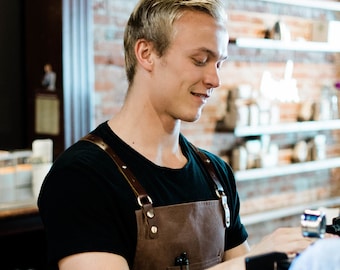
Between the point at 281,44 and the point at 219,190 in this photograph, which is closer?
the point at 219,190

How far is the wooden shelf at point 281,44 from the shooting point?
430 centimetres

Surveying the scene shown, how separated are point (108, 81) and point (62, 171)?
234 centimetres

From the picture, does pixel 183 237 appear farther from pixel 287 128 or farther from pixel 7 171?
pixel 287 128

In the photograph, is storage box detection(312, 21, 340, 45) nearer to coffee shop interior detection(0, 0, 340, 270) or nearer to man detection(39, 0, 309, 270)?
coffee shop interior detection(0, 0, 340, 270)

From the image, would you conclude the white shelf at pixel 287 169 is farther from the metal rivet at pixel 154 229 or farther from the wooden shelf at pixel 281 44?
the metal rivet at pixel 154 229

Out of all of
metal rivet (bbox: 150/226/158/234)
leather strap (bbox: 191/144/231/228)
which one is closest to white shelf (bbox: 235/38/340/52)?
leather strap (bbox: 191/144/231/228)

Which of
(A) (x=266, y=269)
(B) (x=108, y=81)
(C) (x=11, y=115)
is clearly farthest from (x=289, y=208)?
(A) (x=266, y=269)

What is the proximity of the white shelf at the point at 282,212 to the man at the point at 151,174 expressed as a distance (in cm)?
305

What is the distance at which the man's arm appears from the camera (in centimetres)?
131

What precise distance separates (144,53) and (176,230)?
1.48 feet

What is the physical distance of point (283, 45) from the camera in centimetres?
461

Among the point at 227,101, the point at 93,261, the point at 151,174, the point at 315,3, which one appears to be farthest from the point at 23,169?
the point at 315,3

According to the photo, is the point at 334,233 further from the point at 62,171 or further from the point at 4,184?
the point at 4,184

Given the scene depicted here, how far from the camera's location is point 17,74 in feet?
11.4
